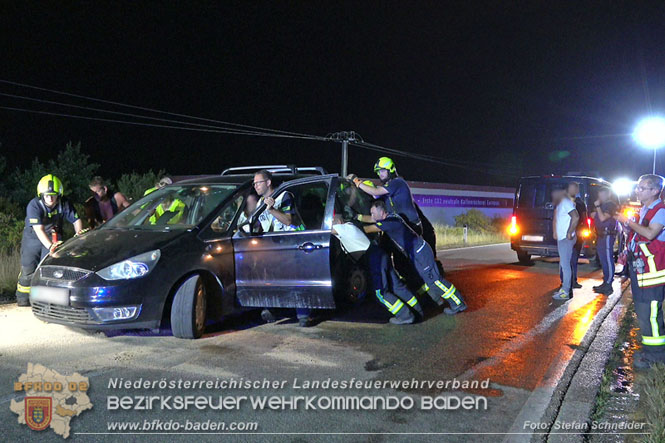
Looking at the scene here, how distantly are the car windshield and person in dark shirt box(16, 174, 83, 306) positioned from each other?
3.83 feet

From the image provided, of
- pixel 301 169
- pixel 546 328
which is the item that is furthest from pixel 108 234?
pixel 546 328

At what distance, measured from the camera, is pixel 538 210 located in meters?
12.8

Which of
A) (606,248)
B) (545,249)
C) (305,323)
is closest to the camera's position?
(305,323)

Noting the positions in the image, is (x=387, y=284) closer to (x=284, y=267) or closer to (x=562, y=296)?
(x=284, y=267)

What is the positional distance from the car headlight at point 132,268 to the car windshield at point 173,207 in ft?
2.83

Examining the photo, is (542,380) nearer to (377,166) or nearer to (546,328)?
(546,328)

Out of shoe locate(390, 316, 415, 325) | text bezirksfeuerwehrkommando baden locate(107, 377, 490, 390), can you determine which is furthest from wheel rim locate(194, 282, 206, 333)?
shoe locate(390, 316, 415, 325)

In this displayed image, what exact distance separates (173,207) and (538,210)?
29.8ft

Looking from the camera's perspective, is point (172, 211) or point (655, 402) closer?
point (655, 402)

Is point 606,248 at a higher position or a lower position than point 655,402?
higher

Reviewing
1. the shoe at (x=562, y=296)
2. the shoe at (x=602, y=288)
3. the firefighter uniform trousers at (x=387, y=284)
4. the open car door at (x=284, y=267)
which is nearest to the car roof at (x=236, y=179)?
the open car door at (x=284, y=267)

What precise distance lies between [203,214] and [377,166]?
8.61ft

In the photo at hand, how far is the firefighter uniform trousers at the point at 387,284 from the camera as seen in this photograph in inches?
256

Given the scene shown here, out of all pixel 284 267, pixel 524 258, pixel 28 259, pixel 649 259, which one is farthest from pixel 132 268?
pixel 524 258
